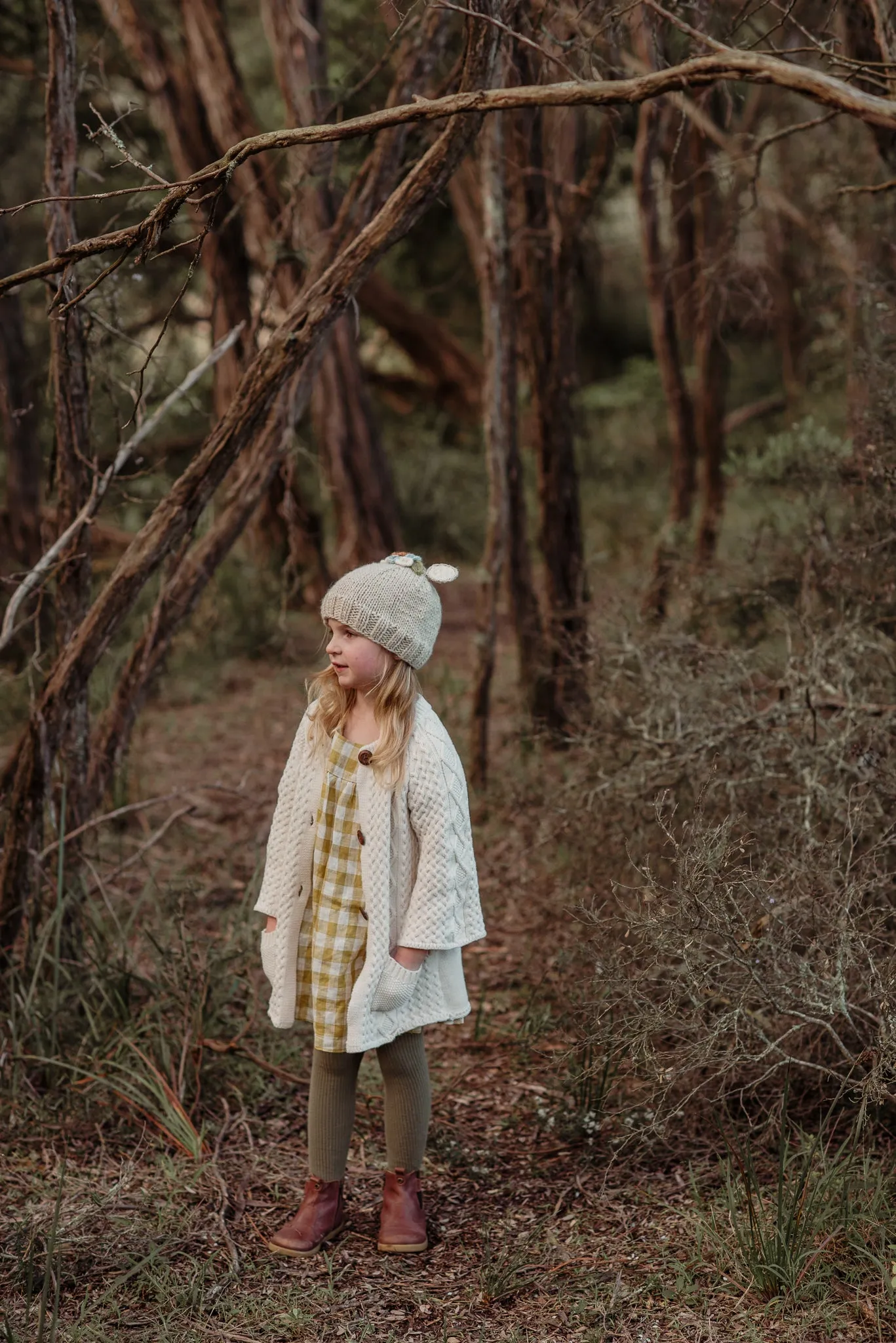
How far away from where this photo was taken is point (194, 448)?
11.1 m

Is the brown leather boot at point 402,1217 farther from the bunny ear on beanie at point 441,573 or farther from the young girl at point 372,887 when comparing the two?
the bunny ear on beanie at point 441,573

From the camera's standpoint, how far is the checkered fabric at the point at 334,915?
9.87ft

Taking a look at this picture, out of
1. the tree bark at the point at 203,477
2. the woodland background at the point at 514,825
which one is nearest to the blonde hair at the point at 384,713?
the woodland background at the point at 514,825

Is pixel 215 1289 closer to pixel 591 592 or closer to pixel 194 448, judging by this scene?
pixel 591 592

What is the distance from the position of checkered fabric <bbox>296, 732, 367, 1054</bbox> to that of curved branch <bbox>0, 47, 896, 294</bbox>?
120cm

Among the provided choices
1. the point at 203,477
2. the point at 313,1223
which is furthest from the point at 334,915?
the point at 203,477

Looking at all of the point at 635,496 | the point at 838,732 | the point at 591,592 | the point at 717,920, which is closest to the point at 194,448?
the point at 635,496

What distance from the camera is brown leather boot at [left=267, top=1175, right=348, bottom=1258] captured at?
3.02m

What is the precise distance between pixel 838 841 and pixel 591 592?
10.1 feet

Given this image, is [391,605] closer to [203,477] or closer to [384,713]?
[384,713]

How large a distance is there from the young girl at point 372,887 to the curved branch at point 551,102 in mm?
885

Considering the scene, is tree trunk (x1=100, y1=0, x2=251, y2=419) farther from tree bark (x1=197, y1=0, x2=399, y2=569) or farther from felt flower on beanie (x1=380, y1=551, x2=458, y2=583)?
felt flower on beanie (x1=380, y1=551, x2=458, y2=583)

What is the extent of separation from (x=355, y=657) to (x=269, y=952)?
2.40 feet

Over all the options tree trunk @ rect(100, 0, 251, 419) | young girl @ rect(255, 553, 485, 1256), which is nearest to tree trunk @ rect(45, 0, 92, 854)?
young girl @ rect(255, 553, 485, 1256)
